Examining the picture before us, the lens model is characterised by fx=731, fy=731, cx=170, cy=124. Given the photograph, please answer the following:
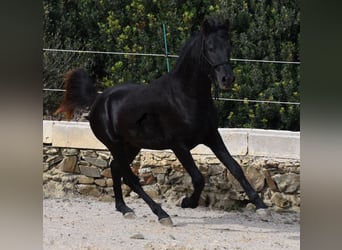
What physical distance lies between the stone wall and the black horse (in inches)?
27.8

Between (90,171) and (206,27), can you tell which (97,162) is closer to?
(90,171)

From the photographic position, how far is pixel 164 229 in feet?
15.2

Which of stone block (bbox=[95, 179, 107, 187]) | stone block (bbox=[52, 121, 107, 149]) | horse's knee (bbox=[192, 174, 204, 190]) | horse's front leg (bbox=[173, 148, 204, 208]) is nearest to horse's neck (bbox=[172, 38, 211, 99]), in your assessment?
horse's front leg (bbox=[173, 148, 204, 208])

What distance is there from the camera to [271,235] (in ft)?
15.1

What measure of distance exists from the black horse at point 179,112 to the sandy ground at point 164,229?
21cm

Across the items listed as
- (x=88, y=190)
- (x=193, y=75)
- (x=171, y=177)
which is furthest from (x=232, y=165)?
(x=88, y=190)

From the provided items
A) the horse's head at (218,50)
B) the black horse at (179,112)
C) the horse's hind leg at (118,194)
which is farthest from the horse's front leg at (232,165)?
the horse's hind leg at (118,194)

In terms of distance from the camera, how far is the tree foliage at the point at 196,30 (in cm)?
613

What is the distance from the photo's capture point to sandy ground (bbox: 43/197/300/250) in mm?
4371

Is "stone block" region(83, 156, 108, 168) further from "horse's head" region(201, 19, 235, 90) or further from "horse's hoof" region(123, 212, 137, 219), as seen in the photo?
"horse's head" region(201, 19, 235, 90)
